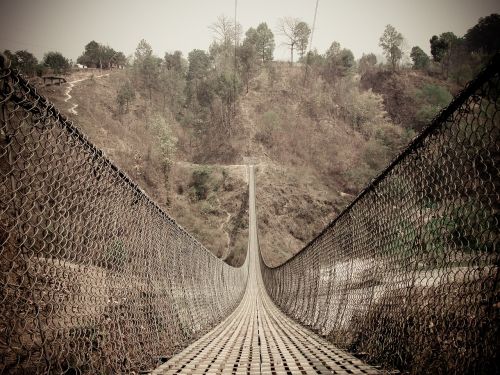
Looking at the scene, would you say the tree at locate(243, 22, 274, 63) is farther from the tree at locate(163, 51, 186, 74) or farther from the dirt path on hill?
the dirt path on hill

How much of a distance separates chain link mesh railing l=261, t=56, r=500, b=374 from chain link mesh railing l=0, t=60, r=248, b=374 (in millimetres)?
1573

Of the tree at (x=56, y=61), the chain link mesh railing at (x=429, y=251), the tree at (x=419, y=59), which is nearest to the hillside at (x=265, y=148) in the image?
the tree at (x=56, y=61)

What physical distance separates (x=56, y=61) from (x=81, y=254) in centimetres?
5104

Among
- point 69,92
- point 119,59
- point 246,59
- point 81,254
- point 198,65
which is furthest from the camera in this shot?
point 119,59

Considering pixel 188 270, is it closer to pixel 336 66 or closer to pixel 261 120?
pixel 261 120

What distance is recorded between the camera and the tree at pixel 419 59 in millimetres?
43719

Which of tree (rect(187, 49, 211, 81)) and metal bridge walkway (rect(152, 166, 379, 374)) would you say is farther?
tree (rect(187, 49, 211, 81))

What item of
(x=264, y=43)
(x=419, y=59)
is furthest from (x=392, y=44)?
(x=264, y=43)

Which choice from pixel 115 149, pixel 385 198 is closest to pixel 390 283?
pixel 385 198

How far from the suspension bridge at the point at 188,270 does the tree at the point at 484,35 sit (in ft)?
165

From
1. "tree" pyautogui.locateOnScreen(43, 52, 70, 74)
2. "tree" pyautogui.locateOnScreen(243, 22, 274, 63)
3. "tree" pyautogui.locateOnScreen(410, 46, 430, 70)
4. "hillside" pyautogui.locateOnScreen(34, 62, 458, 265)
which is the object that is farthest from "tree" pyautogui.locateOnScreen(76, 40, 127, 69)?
"tree" pyautogui.locateOnScreen(410, 46, 430, 70)

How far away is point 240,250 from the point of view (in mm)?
18953

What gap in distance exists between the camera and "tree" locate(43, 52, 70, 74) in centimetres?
4119

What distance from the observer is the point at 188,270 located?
351 cm
